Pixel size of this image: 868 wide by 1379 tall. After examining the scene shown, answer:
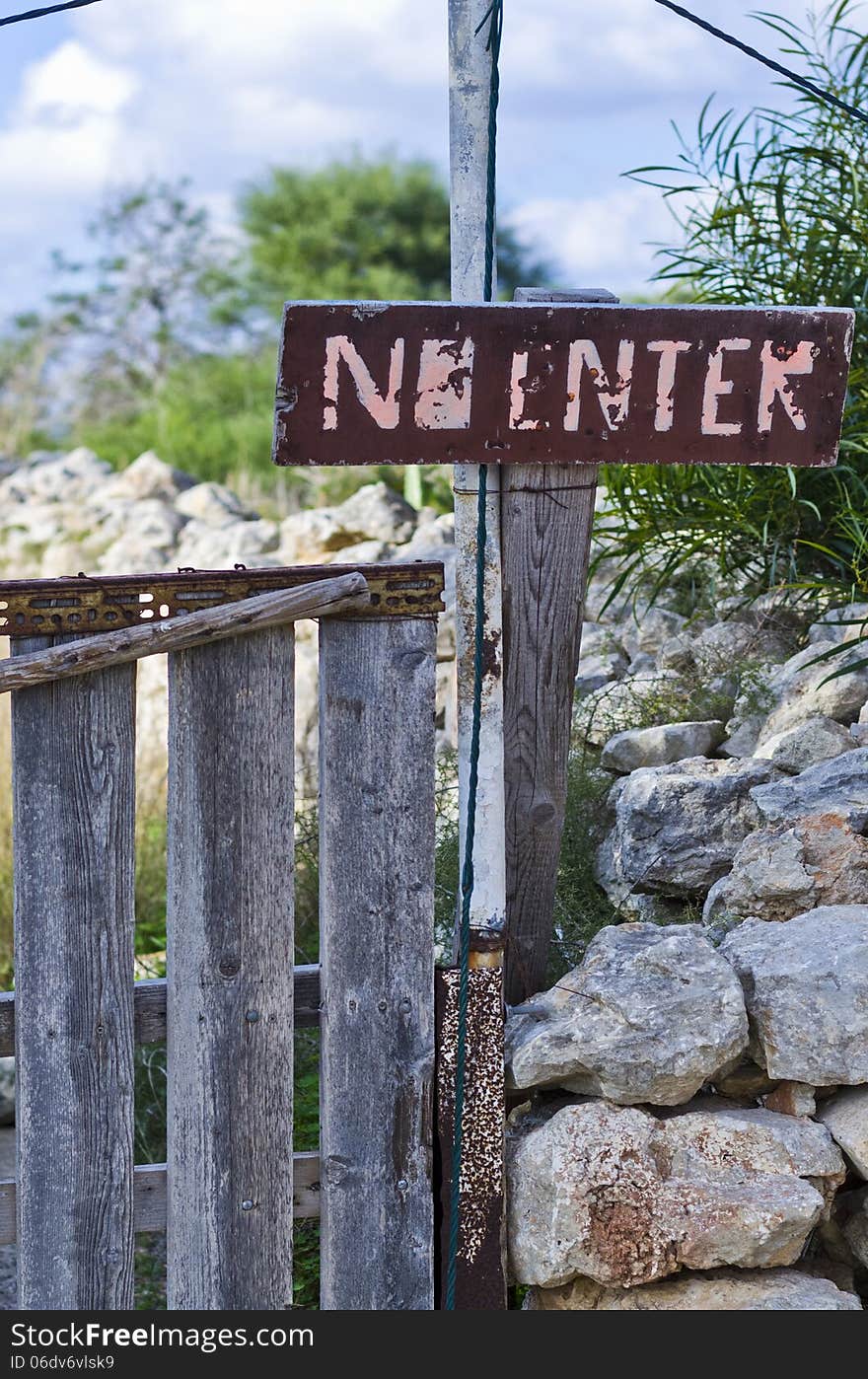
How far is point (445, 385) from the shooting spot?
7.75 feet

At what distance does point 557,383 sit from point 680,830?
4.18ft

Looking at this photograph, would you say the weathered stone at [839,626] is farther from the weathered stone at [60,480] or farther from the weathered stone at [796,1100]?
the weathered stone at [60,480]

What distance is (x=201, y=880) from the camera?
2.39 m

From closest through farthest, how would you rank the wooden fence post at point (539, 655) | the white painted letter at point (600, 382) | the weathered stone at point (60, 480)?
1. the white painted letter at point (600, 382)
2. the wooden fence post at point (539, 655)
3. the weathered stone at point (60, 480)

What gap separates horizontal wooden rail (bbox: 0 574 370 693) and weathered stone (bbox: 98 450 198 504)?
7.63 metres

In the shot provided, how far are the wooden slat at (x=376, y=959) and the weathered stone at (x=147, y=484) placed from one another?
25.0 ft

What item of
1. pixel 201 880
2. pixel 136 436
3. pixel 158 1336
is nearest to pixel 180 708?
pixel 201 880

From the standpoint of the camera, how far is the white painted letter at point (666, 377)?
7.80ft

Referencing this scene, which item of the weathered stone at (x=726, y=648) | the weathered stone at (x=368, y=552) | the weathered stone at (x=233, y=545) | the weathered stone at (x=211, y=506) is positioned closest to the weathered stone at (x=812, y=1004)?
the weathered stone at (x=726, y=648)

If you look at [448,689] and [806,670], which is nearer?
[806,670]

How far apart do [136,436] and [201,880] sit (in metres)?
11.0

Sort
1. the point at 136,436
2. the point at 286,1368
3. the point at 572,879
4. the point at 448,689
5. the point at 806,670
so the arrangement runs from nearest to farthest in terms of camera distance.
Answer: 1. the point at 286,1368
2. the point at 572,879
3. the point at 806,670
4. the point at 448,689
5. the point at 136,436

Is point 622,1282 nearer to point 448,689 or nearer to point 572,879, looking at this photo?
point 572,879

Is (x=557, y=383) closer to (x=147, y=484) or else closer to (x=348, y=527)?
(x=348, y=527)
